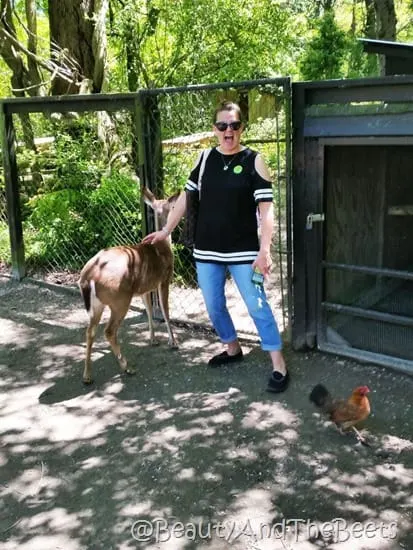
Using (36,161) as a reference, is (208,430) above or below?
below

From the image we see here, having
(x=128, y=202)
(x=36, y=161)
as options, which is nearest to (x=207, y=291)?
(x=128, y=202)

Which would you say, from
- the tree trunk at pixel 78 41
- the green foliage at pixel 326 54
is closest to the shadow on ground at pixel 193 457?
the tree trunk at pixel 78 41

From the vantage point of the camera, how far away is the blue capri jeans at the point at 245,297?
4.57 meters

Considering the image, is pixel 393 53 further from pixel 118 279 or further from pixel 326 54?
pixel 118 279

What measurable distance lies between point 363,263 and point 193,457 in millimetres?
2229

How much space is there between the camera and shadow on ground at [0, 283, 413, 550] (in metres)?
3.18

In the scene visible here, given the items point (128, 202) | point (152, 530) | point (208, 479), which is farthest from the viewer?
point (128, 202)

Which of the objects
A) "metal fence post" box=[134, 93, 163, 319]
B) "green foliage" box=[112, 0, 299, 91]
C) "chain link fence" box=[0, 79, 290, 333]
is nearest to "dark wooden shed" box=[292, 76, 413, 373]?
"chain link fence" box=[0, 79, 290, 333]

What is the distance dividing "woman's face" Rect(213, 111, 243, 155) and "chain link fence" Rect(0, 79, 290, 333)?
1.80 feet

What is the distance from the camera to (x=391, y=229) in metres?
5.54

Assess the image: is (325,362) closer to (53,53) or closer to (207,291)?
(207,291)

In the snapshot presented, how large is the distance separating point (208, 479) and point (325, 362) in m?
1.79

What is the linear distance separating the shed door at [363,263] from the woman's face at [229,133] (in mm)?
834

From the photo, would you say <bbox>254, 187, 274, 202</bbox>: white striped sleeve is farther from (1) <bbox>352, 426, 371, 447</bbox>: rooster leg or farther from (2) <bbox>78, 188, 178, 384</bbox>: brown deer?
(1) <bbox>352, 426, 371, 447</bbox>: rooster leg
